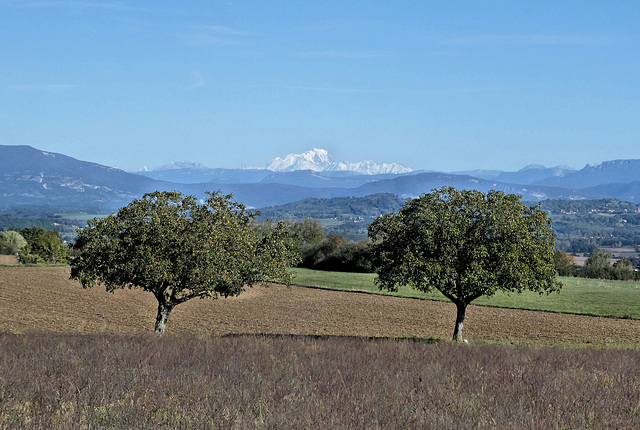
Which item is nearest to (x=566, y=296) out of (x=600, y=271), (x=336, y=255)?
(x=600, y=271)

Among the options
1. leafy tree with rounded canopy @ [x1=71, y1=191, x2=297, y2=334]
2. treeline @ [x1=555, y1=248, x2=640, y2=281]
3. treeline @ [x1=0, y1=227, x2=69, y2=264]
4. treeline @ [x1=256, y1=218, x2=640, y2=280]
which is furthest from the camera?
treeline @ [x1=0, y1=227, x2=69, y2=264]

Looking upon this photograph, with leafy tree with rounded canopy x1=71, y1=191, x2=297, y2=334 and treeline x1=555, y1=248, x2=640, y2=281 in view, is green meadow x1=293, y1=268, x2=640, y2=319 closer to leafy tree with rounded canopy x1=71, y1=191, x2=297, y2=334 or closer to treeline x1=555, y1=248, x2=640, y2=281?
treeline x1=555, y1=248, x2=640, y2=281

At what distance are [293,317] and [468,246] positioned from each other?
2198cm

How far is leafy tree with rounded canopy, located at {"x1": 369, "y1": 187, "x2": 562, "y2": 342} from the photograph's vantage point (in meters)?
26.3

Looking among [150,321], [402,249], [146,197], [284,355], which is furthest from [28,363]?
[150,321]

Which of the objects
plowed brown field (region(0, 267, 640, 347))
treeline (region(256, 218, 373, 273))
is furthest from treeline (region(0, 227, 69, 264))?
plowed brown field (region(0, 267, 640, 347))

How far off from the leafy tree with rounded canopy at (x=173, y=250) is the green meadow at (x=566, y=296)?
2178cm

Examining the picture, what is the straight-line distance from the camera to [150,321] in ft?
136

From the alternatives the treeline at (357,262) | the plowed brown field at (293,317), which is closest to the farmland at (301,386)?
the plowed brown field at (293,317)

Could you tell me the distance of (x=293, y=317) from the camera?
45.8m

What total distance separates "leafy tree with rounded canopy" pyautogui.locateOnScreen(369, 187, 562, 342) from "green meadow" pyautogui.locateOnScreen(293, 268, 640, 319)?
14550mm

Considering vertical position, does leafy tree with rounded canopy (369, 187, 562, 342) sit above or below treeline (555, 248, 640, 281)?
above

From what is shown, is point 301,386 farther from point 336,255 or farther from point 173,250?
point 336,255

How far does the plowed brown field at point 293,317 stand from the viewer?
37.6 m
